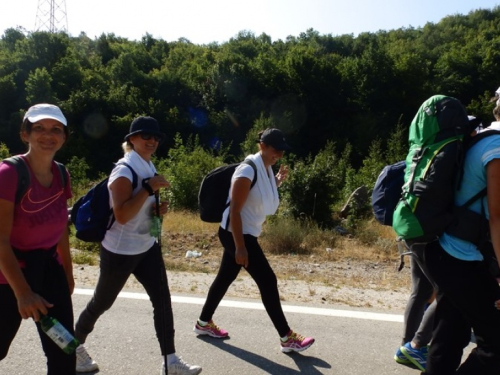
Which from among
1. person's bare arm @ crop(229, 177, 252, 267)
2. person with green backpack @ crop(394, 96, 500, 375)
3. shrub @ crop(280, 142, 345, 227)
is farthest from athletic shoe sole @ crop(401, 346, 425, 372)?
shrub @ crop(280, 142, 345, 227)

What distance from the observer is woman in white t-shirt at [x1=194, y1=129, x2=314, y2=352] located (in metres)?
3.87

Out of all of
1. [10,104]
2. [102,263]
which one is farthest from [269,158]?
[10,104]

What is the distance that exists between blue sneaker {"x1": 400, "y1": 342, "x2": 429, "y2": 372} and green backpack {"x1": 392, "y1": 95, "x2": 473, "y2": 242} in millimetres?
1299

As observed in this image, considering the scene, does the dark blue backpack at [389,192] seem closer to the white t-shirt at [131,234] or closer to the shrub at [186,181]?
the white t-shirt at [131,234]

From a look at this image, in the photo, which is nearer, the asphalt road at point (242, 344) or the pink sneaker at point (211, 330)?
the asphalt road at point (242, 344)

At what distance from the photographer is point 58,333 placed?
8.39ft

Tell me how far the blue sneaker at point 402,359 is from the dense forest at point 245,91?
40551 millimetres

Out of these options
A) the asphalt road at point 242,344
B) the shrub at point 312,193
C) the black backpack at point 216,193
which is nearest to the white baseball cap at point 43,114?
the black backpack at point 216,193

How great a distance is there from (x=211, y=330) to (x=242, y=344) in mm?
290

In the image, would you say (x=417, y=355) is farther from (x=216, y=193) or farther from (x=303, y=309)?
(x=216, y=193)

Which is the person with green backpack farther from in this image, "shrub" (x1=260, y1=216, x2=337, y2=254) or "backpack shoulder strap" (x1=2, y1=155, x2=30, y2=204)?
"shrub" (x1=260, y1=216, x2=337, y2=254)

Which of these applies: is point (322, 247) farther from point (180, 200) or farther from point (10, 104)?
point (10, 104)

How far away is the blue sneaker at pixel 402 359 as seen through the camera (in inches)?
148

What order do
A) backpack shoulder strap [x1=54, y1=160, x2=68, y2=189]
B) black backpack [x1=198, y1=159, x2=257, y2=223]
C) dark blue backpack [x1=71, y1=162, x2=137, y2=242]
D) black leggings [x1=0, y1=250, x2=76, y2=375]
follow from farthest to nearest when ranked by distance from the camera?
black backpack [x1=198, y1=159, x2=257, y2=223] → dark blue backpack [x1=71, y1=162, x2=137, y2=242] → backpack shoulder strap [x1=54, y1=160, x2=68, y2=189] → black leggings [x1=0, y1=250, x2=76, y2=375]
